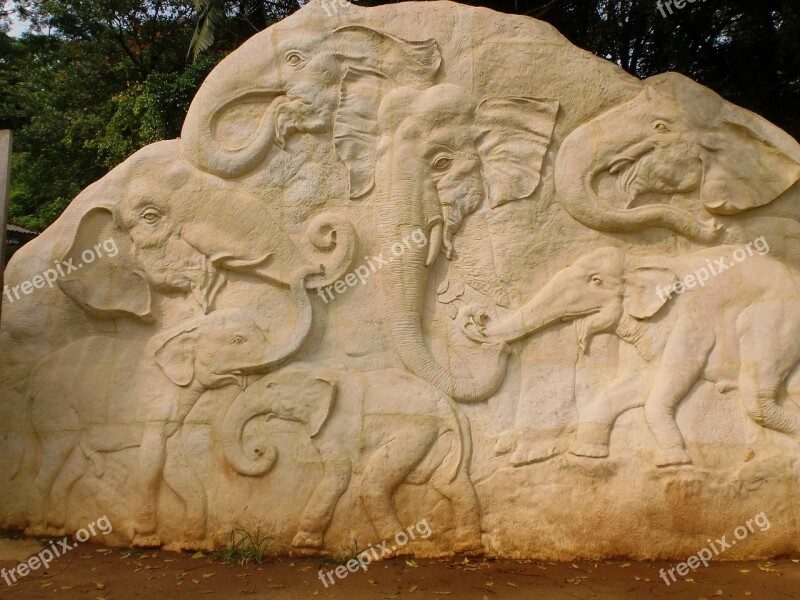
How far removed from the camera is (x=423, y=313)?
17.4 feet

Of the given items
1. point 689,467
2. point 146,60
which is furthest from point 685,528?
point 146,60

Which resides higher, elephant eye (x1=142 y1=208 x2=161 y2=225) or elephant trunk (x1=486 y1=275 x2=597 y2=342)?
elephant eye (x1=142 y1=208 x2=161 y2=225)

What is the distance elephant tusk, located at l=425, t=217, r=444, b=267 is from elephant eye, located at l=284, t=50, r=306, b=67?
1577 millimetres

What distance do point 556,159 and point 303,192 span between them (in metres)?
1.89

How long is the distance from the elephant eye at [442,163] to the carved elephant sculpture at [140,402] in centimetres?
165

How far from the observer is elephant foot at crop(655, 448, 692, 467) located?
16.1 ft

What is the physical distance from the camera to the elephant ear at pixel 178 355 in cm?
517

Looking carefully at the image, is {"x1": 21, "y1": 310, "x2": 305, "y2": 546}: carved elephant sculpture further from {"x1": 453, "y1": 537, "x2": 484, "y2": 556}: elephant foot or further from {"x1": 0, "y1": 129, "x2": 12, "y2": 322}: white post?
{"x1": 453, "y1": 537, "x2": 484, "y2": 556}: elephant foot

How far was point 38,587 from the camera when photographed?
4512 millimetres

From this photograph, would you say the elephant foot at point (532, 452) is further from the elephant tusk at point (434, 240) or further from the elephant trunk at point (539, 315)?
the elephant tusk at point (434, 240)

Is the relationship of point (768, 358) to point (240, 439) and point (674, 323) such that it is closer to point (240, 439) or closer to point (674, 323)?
point (674, 323)

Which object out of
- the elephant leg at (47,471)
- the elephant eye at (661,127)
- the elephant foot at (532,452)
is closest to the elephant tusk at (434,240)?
the elephant foot at (532,452)

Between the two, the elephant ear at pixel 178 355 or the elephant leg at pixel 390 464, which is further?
the elephant ear at pixel 178 355

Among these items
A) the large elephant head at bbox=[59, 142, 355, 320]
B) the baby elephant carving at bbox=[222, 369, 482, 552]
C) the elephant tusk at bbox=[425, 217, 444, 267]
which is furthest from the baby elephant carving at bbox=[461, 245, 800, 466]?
the large elephant head at bbox=[59, 142, 355, 320]
